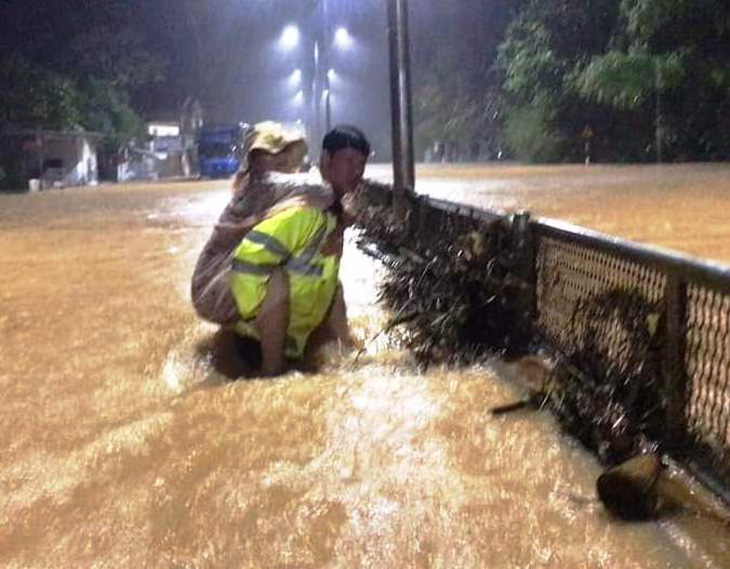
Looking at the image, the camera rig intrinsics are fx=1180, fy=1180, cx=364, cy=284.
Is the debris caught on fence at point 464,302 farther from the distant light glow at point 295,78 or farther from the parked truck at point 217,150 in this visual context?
the distant light glow at point 295,78

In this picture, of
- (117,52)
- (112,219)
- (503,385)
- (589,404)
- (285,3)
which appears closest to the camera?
(589,404)

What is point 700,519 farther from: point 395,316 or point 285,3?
point 285,3

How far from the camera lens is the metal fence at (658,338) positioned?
3705 mm

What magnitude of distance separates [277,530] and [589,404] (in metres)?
1.38

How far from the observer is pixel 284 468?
14.1 ft

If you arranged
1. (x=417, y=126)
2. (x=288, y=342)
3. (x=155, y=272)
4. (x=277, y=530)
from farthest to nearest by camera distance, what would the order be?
(x=417, y=126), (x=155, y=272), (x=288, y=342), (x=277, y=530)

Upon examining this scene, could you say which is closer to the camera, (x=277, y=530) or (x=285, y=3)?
(x=277, y=530)

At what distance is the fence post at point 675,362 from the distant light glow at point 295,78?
2720 inches

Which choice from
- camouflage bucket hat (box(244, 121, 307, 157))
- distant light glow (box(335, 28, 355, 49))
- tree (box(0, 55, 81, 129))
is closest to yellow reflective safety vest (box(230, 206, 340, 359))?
camouflage bucket hat (box(244, 121, 307, 157))

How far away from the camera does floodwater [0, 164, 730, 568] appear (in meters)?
3.49

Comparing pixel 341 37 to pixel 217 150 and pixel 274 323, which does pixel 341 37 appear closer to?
pixel 217 150

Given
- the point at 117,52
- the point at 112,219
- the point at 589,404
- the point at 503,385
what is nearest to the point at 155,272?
the point at 503,385

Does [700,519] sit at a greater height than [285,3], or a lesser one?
lesser

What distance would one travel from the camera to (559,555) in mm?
3385
